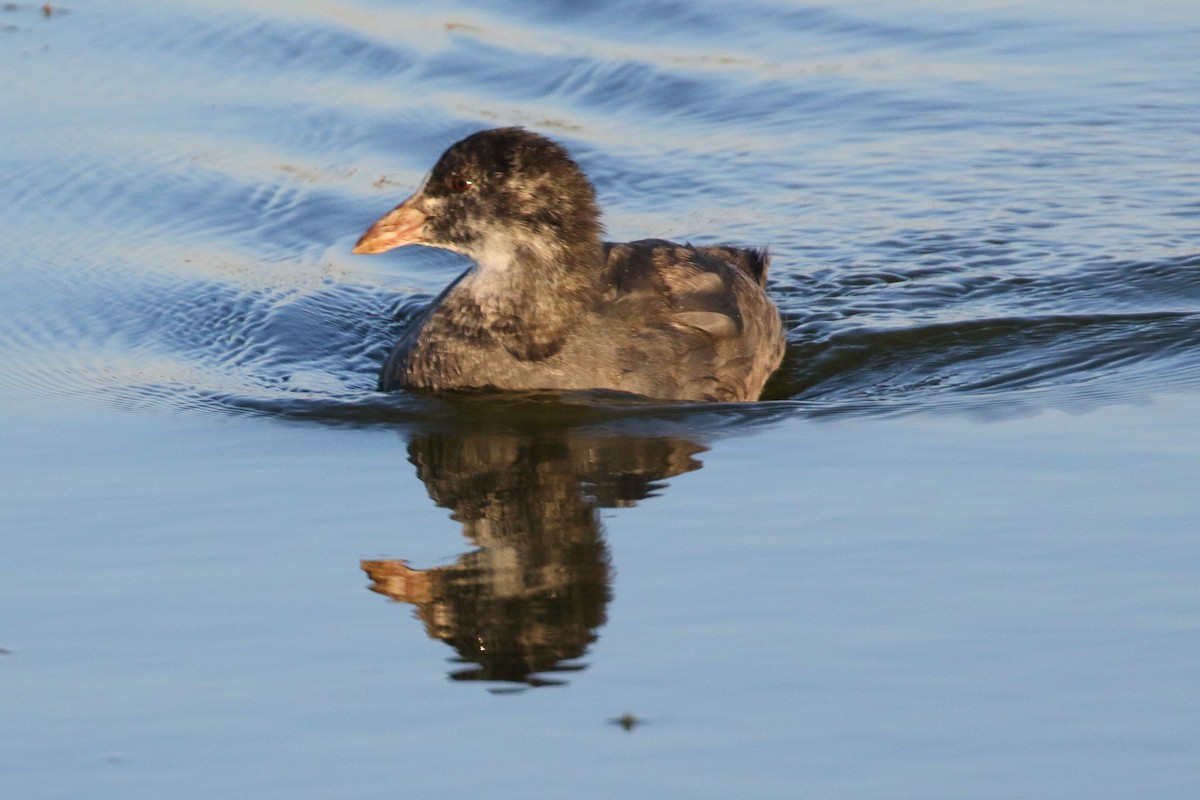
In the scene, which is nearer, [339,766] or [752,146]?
[339,766]

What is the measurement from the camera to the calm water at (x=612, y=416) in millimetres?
5117

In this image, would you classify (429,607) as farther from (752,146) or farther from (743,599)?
(752,146)

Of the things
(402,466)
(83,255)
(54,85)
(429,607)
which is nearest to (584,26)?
(54,85)

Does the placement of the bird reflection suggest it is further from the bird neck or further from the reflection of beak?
the reflection of beak

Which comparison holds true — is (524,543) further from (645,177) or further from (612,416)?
(645,177)

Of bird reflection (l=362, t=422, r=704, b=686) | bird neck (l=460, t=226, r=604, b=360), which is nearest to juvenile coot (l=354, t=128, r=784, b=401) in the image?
bird neck (l=460, t=226, r=604, b=360)

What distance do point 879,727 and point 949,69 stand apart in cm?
965

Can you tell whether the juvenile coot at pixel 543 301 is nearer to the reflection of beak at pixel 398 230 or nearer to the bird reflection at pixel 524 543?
the reflection of beak at pixel 398 230

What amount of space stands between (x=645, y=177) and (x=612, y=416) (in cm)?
445

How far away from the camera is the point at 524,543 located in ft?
21.9

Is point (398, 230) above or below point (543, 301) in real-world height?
above

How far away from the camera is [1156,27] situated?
14.5 m

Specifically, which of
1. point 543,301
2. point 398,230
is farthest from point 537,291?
point 398,230

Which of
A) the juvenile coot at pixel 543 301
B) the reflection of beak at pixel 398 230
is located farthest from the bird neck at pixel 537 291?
the reflection of beak at pixel 398 230
